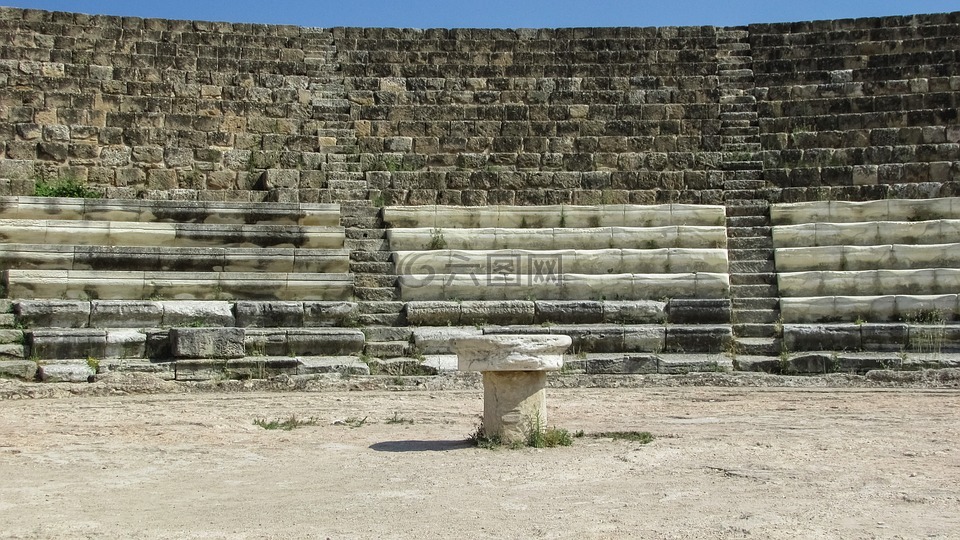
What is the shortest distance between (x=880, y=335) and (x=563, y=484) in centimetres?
692

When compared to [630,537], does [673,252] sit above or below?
above

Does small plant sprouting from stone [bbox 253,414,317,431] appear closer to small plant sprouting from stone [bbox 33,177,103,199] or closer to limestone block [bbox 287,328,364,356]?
limestone block [bbox 287,328,364,356]

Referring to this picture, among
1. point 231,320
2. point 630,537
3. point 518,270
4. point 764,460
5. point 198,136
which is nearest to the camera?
point 630,537

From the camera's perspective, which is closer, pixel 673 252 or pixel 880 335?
pixel 880 335

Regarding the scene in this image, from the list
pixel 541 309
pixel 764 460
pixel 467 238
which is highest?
pixel 467 238

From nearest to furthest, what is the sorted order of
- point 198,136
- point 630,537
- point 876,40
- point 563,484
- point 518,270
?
point 630,537 → point 563,484 → point 518,270 → point 198,136 → point 876,40

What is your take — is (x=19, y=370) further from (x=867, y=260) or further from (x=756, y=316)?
(x=867, y=260)

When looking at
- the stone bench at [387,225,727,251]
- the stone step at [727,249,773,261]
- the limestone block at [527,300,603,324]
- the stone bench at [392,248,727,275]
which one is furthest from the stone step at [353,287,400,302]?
the stone step at [727,249,773,261]

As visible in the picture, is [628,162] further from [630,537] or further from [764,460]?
[630,537]

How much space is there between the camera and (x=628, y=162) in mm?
14672

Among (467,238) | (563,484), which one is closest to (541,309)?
(467,238)

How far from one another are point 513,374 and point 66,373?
17.4 ft

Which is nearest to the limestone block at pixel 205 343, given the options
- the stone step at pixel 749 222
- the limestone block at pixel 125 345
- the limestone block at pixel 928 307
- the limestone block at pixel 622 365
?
the limestone block at pixel 125 345

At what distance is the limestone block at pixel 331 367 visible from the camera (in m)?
11.0
